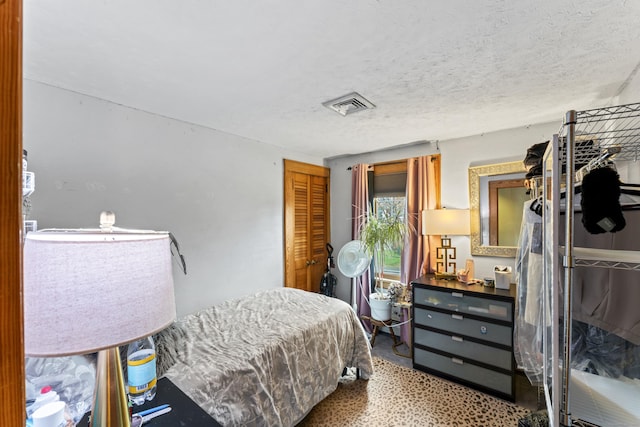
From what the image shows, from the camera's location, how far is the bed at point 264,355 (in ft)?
4.98

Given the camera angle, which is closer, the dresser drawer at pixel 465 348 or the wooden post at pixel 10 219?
the wooden post at pixel 10 219

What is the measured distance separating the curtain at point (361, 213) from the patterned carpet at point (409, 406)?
1.18 metres

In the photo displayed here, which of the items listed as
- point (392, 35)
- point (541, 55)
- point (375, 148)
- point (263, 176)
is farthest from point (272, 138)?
point (541, 55)

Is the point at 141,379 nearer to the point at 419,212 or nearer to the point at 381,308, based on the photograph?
the point at 381,308

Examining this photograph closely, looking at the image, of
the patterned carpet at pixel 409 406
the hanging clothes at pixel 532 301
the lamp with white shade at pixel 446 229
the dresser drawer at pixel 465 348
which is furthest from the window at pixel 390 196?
the hanging clothes at pixel 532 301

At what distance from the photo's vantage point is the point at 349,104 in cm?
211

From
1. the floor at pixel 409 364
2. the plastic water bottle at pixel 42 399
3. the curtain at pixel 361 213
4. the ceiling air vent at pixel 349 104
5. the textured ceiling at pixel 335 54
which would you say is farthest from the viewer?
the curtain at pixel 361 213

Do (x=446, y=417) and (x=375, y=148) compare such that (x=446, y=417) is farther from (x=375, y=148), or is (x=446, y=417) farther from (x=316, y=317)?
(x=375, y=148)

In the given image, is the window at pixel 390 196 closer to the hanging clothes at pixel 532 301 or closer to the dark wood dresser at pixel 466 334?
the dark wood dresser at pixel 466 334

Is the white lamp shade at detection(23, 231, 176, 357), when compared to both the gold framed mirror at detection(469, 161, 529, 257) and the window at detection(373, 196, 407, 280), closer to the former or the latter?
the window at detection(373, 196, 407, 280)

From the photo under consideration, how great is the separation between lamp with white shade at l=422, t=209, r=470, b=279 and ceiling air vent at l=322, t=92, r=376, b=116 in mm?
1409

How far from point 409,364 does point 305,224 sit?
2132 millimetres

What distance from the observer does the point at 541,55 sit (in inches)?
57.7

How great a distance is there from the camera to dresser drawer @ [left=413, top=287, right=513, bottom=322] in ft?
7.49
